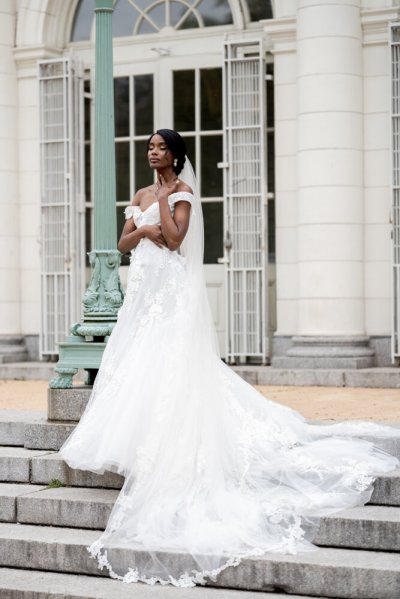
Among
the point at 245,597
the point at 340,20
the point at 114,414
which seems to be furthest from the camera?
the point at 340,20

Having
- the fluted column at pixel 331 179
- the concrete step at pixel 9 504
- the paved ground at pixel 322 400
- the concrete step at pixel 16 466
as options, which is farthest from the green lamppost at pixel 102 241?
the fluted column at pixel 331 179

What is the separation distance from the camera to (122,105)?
516 inches

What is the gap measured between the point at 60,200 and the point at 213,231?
1743 millimetres

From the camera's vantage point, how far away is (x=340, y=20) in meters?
11.5

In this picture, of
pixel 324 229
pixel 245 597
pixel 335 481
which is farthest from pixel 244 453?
pixel 324 229

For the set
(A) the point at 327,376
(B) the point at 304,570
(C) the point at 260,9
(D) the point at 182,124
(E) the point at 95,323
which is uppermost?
(C) the point at 260,9

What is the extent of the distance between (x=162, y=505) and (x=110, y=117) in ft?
9.46

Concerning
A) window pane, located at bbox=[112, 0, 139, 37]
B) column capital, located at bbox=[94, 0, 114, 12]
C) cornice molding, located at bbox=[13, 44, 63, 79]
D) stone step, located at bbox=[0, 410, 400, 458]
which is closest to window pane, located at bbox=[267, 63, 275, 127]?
window pane, located at bbox=[112, 0, 139, 37]

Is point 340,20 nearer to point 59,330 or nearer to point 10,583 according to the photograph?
point 59,330

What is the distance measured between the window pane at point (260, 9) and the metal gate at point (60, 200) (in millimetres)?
1994

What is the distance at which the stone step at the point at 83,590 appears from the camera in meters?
5.93

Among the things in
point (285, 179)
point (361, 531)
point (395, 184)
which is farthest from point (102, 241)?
point (285, 179)

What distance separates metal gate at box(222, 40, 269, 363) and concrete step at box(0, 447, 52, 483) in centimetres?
479

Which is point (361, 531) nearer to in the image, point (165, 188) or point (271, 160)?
point (165, 188)
